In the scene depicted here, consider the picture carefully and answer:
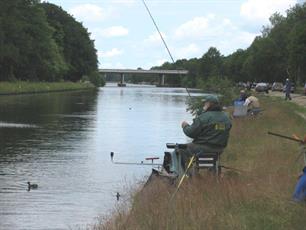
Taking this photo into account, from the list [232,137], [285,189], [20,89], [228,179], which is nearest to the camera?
[285,189]

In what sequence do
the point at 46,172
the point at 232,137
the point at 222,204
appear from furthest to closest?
the point at 232,137
the point at 46,172
the point at 222,204

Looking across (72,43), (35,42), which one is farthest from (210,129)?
(72,43)

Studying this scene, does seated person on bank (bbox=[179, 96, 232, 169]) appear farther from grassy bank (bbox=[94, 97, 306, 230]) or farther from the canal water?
the canal water

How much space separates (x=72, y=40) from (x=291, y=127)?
115 metres

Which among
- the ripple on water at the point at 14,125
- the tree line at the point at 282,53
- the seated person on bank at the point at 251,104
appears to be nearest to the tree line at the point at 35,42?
the tree line at the point at 282,53

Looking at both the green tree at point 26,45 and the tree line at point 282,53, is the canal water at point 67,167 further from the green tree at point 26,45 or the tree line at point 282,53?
the green tree at point 26,45

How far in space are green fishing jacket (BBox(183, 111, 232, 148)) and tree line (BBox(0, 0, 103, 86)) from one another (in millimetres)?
72042

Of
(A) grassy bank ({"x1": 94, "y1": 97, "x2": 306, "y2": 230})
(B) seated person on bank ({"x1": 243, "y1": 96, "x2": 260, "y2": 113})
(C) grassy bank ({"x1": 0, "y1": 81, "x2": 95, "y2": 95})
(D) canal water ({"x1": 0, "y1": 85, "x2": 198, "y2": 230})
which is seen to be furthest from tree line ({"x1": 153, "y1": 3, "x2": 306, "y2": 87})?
(A) grassy bank ({"x1": 94, "y1": 97, "x2": 306, "y2": 230})

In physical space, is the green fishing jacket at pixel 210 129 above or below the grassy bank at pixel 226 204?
above

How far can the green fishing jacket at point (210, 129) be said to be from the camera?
10.6 m

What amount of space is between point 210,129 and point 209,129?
0.02m

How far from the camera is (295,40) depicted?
265 feet

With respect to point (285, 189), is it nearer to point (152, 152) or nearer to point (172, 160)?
point (172, 160)

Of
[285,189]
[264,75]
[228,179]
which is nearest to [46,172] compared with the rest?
[228,179]
